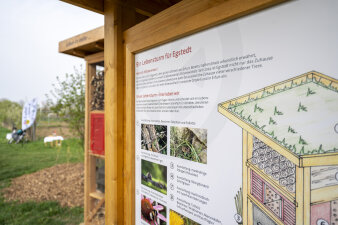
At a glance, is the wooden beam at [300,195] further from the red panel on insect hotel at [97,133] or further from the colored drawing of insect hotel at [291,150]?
the red panel on insect hotel at [97,133]

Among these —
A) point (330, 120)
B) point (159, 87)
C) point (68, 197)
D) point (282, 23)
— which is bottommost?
point (68, 197)

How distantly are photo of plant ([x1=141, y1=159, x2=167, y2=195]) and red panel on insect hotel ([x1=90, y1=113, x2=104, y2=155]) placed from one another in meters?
1.79

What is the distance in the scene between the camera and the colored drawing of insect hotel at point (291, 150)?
0.59 meters

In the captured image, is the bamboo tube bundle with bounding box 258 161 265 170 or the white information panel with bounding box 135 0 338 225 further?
the bamboo tube bundle with bounding box 258 161 265 170

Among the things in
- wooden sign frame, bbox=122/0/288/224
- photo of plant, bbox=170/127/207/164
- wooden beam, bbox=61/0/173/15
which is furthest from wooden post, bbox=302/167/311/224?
wooden beam, bbox=61/0/173/15

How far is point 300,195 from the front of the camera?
0.64m

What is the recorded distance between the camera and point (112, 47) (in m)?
1.38

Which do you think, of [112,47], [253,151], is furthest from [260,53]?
[112,47]

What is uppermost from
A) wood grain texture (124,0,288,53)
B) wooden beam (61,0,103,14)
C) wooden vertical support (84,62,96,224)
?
wooden beam (61,0,103,14)

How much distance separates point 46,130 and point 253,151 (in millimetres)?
8544

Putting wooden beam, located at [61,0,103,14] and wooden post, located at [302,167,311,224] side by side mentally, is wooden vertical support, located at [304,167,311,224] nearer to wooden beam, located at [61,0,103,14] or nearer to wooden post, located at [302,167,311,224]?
wooden post, located at [302,167,311,224]

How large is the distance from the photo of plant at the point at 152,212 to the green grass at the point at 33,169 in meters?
2.89

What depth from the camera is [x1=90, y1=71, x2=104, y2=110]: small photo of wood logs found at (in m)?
2.99

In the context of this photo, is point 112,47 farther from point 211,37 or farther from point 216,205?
point 216,205
